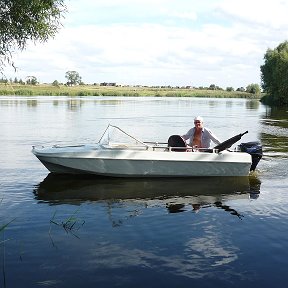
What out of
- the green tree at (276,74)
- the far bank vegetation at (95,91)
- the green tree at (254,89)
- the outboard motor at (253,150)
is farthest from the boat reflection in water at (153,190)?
the green tree at (254,89)

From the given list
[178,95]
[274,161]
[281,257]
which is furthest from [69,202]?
[178,95]

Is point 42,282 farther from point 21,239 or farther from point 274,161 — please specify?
point 274,161

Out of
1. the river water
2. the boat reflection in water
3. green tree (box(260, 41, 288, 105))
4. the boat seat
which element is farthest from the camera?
green tree (box(260, 41, 288, 105))

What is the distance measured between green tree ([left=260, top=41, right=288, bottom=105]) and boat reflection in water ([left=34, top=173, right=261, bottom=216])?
59.2m

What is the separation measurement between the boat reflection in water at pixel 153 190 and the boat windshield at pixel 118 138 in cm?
113

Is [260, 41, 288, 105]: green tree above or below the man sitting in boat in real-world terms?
above

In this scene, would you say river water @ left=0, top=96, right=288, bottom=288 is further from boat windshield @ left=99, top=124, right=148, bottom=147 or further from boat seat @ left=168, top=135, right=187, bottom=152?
boat windshield @ left=99, top=124, right=148, bottom=147

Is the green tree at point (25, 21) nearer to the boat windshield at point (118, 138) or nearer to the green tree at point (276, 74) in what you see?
the boat windshield at point (118, 138)

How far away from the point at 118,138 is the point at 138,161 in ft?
3.28

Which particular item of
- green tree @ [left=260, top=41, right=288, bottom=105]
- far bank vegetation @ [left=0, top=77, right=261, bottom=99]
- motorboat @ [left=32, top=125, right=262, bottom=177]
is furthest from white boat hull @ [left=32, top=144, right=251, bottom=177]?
far bank vegetation @ [left=0, top=77, right=261, bottom=99]

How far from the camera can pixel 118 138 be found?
13078 millimetres

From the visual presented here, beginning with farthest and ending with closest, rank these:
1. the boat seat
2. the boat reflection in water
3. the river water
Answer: the boat seat < the boat reflection in water < the river water

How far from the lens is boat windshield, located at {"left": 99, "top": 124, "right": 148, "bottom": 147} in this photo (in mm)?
12891

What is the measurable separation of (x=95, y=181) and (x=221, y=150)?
399 cm
